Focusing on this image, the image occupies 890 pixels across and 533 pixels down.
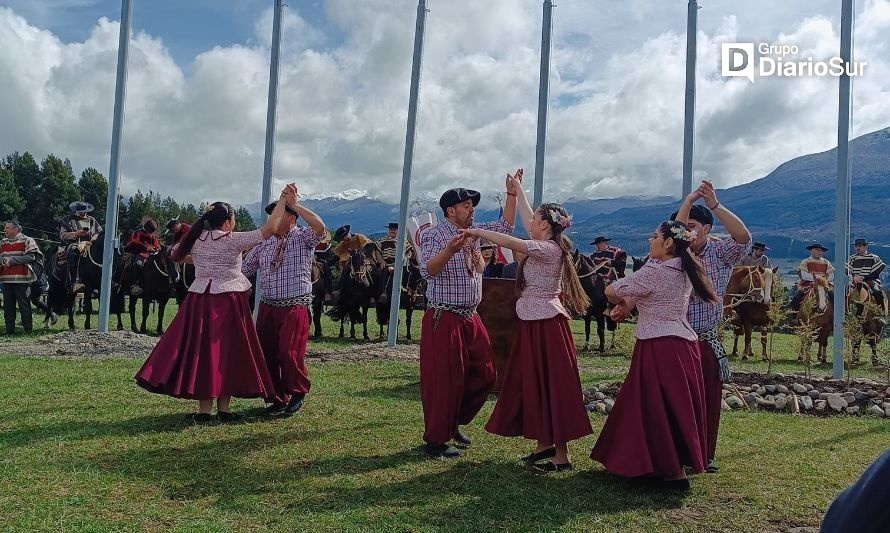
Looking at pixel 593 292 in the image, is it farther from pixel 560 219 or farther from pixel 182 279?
pixel 560 219

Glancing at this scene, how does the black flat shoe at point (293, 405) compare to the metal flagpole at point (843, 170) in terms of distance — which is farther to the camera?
the metal flagpole at point (843, 170)

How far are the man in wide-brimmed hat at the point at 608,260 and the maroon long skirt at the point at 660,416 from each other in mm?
9931

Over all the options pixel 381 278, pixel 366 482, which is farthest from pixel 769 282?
pixel 366 482

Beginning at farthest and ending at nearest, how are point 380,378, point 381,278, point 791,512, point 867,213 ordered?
1. point 867,213
2. point 381,278
3. point 380,378
4. point 791,512

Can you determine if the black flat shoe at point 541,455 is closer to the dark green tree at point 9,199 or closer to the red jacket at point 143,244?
the red jacket at point 143,244

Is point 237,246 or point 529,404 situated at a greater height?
point 237,246

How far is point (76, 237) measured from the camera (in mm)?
16266

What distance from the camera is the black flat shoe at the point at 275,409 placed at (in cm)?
724

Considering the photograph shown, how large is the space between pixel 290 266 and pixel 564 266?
258 centimetres

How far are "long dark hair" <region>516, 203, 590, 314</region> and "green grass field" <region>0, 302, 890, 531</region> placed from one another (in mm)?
1164

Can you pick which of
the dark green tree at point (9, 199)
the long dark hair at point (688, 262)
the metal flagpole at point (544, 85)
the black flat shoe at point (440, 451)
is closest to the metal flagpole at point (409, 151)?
the metal flagpole at point (544, 85)

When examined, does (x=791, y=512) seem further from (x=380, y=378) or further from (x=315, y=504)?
(x=380, y=378)

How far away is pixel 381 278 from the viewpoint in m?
16.4

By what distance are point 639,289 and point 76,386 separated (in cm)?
613
